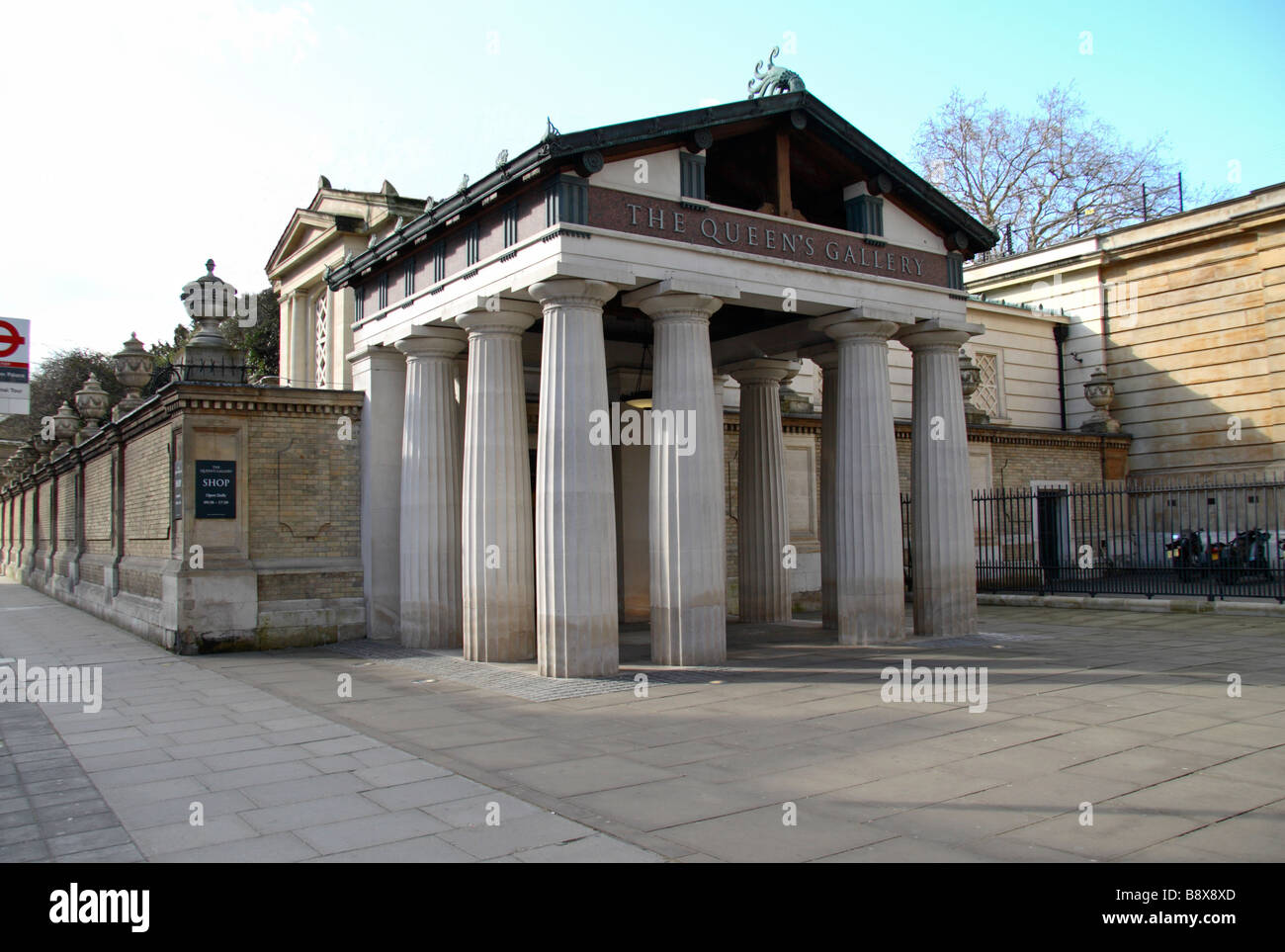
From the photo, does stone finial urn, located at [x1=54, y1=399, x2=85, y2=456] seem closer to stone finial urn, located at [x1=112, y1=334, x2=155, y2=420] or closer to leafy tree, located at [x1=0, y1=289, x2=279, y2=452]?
stone finial urn, located at [x1=112, y1=334, x2=155, y2=420]

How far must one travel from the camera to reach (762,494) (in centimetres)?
1764

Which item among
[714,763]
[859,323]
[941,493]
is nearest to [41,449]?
[859,323]

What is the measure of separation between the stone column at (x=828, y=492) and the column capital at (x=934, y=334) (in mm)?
1547

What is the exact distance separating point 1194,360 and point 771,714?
85.3ft

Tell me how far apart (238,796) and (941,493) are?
12.0 m


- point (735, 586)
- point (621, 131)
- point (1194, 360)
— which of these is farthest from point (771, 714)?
point (1194, 360)

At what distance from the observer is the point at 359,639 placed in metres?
16.6

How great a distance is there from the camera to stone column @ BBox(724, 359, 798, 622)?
58.0 ft

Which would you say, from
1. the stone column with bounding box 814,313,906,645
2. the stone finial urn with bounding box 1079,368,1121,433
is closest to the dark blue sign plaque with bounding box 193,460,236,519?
the stone column with bounding box 814,313,906,645

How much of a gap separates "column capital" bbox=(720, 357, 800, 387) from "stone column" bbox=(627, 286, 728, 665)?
465cm

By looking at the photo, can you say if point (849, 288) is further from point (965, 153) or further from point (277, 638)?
point (965, 153)

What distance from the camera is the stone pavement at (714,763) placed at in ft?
19.0

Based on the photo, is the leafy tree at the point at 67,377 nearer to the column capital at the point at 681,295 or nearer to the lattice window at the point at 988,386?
the lattice window at the point at 988,386

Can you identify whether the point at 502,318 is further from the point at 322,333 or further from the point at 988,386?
the point at 988,386
